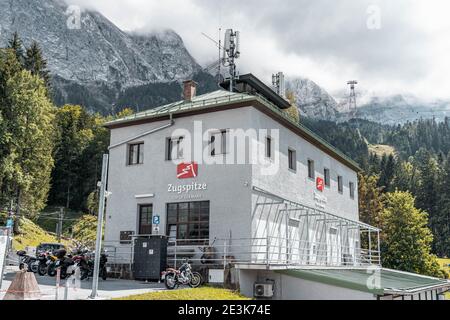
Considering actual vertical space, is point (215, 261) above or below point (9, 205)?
below

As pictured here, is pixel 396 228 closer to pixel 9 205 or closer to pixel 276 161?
pixel 276 161

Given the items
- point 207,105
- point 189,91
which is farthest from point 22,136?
point 207,105

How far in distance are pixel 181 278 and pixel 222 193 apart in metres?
5.04

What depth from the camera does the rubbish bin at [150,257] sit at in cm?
1920

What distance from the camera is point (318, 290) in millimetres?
17266

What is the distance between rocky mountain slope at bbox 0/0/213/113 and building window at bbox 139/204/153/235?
372ft

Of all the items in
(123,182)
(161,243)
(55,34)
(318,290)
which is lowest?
(318,290)

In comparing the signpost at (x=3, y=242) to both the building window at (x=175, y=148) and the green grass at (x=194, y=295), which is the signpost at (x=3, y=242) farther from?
the building window at (x=175, y=148)

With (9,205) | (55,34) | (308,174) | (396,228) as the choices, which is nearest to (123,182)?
(308,174)

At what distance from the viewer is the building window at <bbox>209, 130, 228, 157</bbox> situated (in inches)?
852

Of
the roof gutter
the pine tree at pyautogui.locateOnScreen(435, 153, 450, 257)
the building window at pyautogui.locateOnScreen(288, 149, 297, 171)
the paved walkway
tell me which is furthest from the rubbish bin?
the pine tree at pyautogui.locateOnScreen(435, 153, 450, 257)

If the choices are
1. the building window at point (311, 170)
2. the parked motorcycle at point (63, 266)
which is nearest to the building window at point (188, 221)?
the parked motorcycle at point (63, 266)

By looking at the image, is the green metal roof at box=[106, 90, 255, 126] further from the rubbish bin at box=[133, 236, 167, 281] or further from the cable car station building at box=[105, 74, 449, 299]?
the rubbish bin at box=[133, 236, 167, 281]
